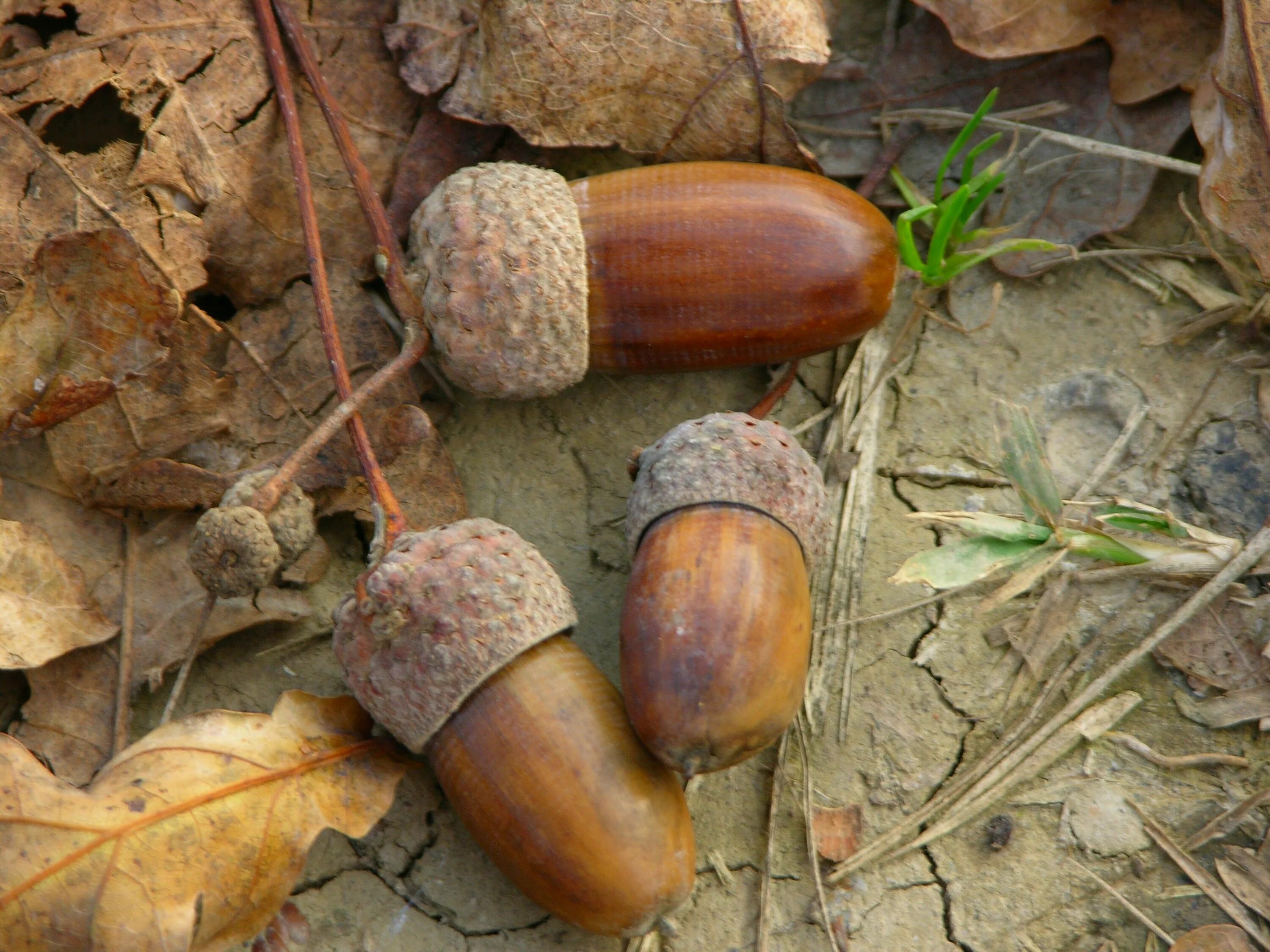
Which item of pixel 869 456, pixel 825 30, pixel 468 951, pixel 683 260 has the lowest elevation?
pixel 468 951

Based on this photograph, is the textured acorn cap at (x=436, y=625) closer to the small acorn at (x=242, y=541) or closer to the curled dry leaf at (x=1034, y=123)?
the small acorn at (x=242, y=541)

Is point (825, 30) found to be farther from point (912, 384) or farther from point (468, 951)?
point (468, 951)

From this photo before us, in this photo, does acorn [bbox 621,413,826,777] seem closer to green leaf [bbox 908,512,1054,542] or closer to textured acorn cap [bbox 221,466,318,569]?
green leaf [bbox 908,512,1054,542]

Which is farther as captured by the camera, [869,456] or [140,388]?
[869,456]

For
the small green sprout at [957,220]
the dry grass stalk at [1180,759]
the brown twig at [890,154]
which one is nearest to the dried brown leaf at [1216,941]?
the dry grass stalk at [1180,759]

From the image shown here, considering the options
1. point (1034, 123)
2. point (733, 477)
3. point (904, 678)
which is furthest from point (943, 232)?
point (904, 678)

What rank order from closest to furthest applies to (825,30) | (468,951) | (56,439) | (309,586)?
(468,951) < (56,439) < (309,586) < (825,30)

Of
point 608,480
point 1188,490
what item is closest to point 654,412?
point 608,480
